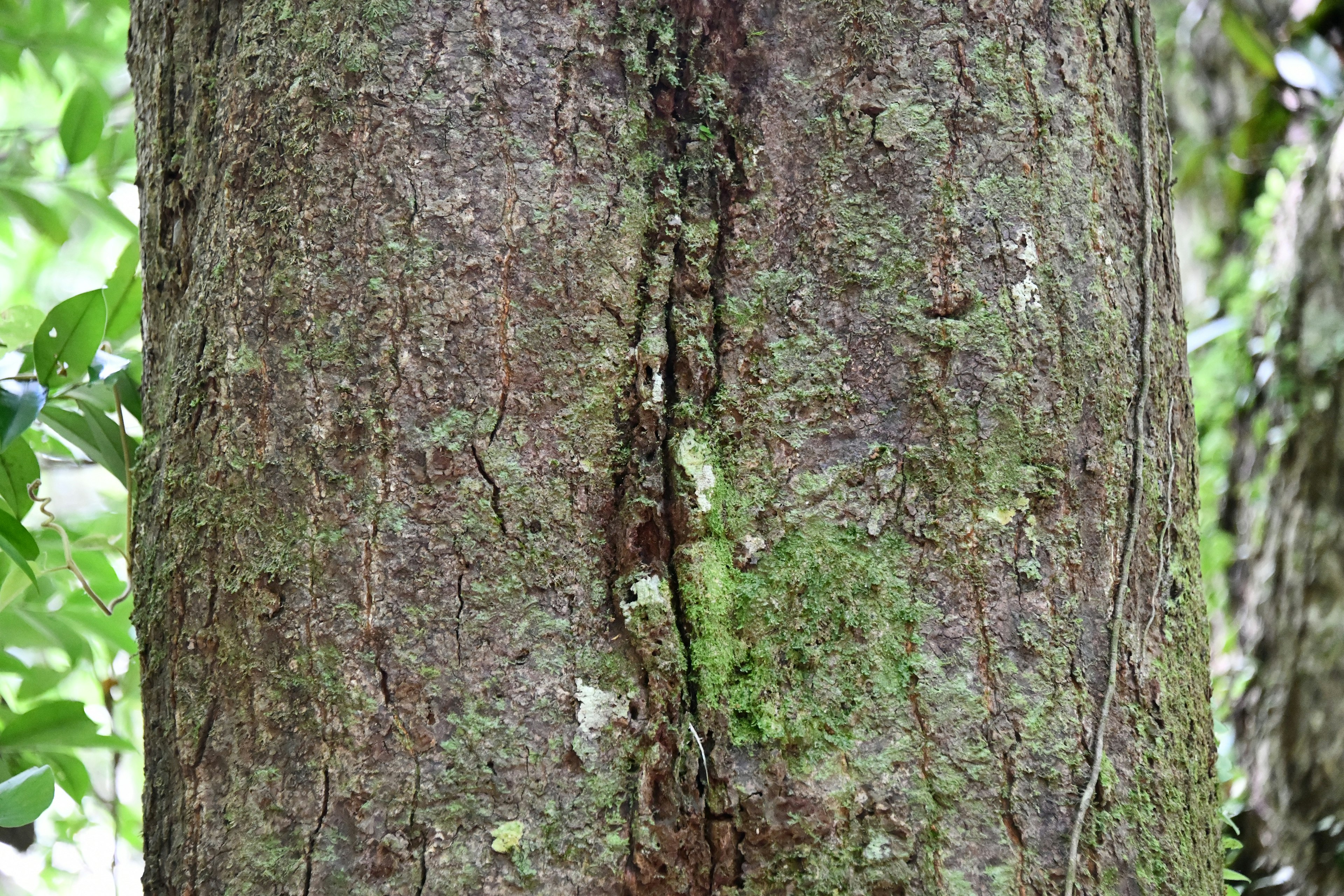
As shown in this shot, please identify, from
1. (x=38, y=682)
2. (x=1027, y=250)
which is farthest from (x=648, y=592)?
(x=38, y=682)

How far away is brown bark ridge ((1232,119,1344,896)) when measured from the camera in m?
2.20

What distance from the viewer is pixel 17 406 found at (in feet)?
3.22

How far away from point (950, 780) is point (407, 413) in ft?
1.80

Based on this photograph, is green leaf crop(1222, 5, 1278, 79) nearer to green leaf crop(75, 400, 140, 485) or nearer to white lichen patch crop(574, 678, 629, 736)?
white lichen patch crop(574, 678, 629, 736)

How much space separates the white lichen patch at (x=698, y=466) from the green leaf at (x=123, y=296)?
0.81 m

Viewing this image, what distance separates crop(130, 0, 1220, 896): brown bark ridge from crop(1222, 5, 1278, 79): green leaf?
Result: 2.63 m

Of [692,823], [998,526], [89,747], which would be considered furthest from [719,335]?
[89,747]

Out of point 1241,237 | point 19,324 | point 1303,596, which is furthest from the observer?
point 1241,237

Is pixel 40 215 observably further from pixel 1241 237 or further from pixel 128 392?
pixel 1241 237

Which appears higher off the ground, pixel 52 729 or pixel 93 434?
pixel 93 434

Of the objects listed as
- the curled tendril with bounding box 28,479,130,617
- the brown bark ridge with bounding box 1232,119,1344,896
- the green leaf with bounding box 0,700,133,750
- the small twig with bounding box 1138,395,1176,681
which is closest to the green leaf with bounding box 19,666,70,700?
the green leaf with bounding box 0,700,133,750

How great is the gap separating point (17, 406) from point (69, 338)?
0.34 ft

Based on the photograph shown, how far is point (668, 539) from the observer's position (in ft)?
2.71

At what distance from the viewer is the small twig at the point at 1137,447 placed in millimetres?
772
